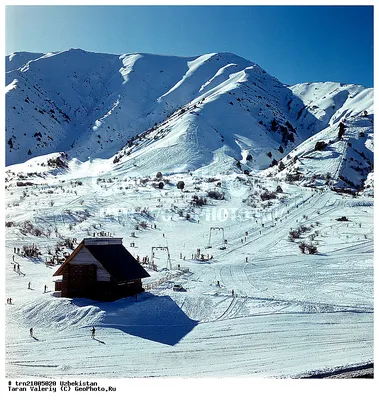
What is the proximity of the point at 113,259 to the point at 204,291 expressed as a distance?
520 cm

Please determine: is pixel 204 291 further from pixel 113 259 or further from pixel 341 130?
pixel 341 130

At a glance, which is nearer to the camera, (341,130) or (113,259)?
(113,259)

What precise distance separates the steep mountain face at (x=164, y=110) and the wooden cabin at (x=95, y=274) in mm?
55810

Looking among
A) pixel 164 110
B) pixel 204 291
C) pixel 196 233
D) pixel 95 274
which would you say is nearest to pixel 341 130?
pixel 196 233

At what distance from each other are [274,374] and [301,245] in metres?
21.4

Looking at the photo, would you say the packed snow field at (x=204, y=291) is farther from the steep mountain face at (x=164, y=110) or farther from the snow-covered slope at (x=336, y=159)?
the steep mountain face at (x=164, y=110)

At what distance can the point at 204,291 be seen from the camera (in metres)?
22.9

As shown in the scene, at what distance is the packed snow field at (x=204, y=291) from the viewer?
47.4 ft

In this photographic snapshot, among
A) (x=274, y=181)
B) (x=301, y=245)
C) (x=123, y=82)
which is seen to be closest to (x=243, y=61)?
(x=123, y=82)

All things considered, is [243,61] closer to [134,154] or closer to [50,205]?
[134,154]

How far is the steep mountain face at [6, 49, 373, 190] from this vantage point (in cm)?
8819

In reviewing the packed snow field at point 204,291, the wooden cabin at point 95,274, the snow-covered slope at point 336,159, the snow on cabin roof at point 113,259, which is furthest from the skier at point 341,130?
the wooden cabin at point 95,274

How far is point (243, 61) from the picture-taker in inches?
6161

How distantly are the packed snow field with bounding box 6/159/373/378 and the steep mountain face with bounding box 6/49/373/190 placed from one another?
30263 mm
